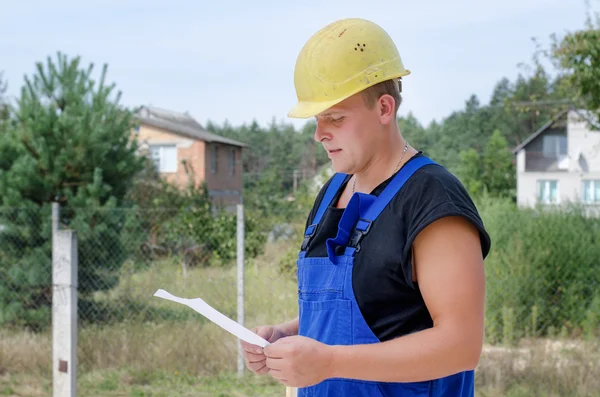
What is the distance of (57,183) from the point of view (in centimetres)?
876

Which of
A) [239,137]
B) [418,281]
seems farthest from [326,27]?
[239,137]

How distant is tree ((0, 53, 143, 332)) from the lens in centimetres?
844

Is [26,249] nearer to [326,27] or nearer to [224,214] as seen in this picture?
[224,214]

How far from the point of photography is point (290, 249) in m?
9.64

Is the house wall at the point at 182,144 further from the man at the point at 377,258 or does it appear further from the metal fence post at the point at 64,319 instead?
the man at the point at 377,258

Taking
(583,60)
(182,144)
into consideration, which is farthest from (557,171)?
(583,60)

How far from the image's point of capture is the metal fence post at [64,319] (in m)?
5.46

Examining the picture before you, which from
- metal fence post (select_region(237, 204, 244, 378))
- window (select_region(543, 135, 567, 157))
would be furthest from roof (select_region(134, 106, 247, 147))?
metal fence post (select_region(237, 204, 244, 378))

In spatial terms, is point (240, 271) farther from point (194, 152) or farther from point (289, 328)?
point (194, 152)

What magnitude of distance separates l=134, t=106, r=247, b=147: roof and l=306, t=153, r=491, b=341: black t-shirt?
3028 centimetres

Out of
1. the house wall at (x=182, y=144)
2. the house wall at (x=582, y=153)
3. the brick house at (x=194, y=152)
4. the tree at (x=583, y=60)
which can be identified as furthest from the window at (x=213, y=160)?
the tree at (x=583, y=60)

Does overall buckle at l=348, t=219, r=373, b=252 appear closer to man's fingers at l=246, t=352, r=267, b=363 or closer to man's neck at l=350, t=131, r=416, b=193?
man's neck at l=350, t=131, r=416, b=193

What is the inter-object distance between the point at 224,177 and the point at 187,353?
32.4m

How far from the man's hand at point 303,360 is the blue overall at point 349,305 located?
129mm
